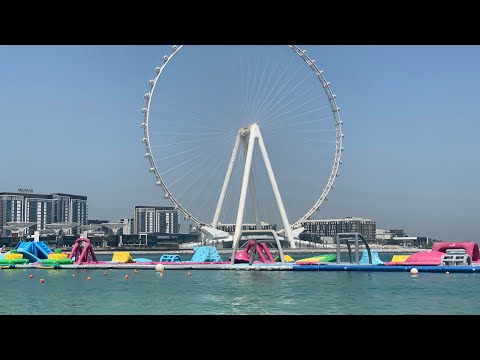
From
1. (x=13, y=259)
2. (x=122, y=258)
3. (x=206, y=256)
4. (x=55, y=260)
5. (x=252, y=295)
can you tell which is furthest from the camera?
(x=122, y=258)

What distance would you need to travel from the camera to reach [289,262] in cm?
6012

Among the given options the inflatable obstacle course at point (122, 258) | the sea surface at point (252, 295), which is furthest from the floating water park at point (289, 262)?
the sea surface at point (252, 295)

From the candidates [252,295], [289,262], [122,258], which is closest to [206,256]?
[122,258]

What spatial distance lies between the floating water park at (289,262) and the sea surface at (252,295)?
2640mm

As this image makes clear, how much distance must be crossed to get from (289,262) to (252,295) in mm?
29251

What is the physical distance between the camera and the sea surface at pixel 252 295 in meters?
25.6

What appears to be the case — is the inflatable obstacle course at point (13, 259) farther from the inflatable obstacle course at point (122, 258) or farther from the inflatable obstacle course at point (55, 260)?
the inflatable obstacle course at point (122, 258)

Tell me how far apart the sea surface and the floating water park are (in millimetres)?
2640

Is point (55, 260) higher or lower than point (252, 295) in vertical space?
lower

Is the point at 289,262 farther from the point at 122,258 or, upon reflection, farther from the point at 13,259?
the point at 13,259

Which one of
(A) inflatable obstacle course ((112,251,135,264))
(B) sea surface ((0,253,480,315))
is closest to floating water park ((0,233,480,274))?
(A) inflatable obstacle course ((112,251,135,264))
